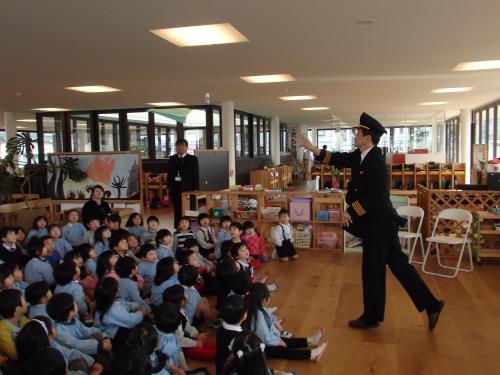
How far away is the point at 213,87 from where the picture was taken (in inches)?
316

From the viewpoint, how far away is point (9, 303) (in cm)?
267

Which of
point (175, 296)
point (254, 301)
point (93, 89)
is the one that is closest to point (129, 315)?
point (175, 296)

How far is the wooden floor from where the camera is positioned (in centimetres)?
292

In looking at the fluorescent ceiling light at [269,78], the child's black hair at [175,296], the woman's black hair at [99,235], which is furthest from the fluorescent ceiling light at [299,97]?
the child's black hair at [175,296]

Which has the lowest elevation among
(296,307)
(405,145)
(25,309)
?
(296,307)

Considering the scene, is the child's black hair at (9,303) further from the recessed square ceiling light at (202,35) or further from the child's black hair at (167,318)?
the recessed square ceiling light at (202,35)

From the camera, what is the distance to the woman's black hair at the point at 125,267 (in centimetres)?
352

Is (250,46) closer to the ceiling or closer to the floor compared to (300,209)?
closer to the ceiling

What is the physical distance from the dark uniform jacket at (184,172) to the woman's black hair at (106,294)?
3.69 metres

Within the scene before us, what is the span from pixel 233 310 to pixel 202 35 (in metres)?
2.97

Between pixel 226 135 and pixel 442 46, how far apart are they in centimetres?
614

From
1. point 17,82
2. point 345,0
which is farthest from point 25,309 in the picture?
point 17,82

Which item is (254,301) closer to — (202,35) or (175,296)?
(175,296)

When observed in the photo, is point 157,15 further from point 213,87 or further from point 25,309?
point 213,87
